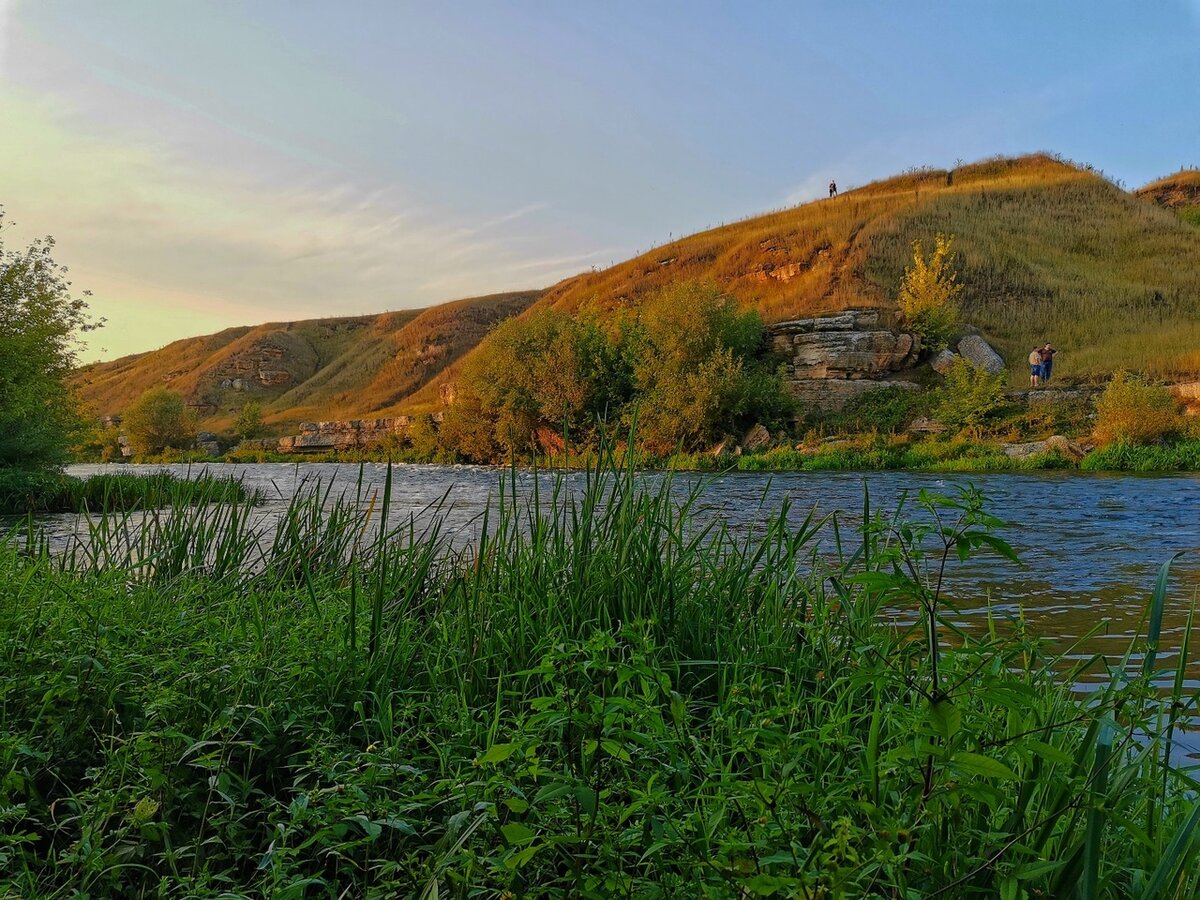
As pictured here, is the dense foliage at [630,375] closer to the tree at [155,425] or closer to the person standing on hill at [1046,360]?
the person standing on hill at [1046,360]

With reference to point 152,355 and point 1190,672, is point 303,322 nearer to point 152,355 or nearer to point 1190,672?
point 152,355

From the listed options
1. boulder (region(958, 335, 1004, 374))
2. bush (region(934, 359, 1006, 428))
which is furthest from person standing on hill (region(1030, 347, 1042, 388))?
bush (region(934, 359, 1006, 428))

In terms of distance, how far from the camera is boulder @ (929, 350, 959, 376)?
3647 centimetres

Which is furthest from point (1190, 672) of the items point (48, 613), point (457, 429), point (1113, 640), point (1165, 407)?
point (457, 429)

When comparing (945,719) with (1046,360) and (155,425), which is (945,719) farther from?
(155,425)

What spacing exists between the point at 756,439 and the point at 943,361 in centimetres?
1132

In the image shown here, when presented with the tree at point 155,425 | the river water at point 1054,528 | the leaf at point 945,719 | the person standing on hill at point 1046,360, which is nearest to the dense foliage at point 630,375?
the river water at point 1054,528

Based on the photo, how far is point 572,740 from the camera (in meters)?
2.22

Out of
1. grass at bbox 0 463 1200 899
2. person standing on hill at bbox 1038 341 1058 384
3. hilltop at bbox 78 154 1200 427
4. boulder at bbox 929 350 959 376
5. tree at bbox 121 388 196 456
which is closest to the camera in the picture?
grass at bbox 0 463 1200 899

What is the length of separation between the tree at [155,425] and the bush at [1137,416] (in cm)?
6853

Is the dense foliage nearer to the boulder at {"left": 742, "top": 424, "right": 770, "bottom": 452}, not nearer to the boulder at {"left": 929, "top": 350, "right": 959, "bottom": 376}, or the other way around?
the boulder at {"left": 742, "top": 424, "right": 770, "bottom": 452}

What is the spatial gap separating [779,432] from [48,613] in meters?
32.1

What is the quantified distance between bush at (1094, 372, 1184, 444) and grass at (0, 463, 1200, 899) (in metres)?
23.9

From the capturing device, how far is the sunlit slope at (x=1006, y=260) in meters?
40.5
